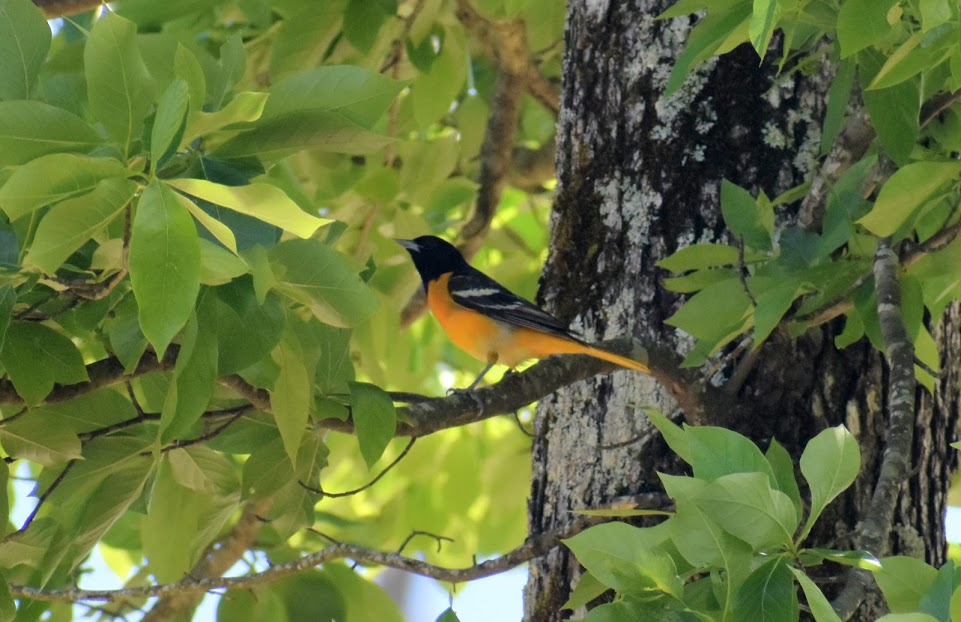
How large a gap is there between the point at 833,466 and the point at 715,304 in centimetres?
90

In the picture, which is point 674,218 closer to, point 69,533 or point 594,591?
point 594,591

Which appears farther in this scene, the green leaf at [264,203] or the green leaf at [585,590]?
the green leaf at [585,590]

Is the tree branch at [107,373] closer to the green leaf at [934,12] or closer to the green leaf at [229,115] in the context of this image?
the green leaf at [229,115]

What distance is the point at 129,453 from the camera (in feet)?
8.91

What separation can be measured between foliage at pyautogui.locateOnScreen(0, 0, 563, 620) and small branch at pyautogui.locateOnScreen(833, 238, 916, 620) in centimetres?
107

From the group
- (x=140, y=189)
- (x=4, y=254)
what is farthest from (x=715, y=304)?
(x=4, y=254)

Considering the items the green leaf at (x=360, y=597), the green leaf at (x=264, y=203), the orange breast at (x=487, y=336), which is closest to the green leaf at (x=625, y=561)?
the green leaf at (x=264, y=203)

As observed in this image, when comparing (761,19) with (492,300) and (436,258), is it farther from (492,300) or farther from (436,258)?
(436,258)

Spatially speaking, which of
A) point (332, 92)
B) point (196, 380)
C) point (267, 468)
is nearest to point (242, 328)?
point (196, 380)

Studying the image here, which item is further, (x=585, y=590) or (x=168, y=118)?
(x=585, y=590)

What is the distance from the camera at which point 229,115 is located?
1909mm

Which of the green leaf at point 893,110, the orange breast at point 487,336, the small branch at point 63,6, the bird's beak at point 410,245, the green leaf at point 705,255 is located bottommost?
the green leaf at point 705,255

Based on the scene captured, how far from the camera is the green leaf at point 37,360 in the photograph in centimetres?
232

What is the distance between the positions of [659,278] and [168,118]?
6.64 ft
